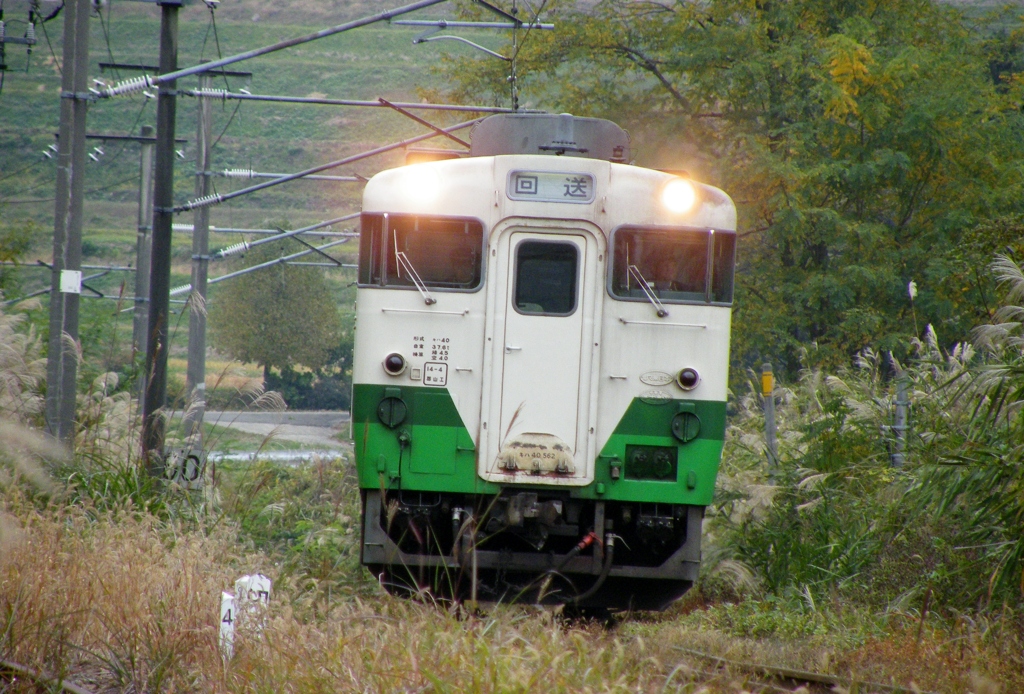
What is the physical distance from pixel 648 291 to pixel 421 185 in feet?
5.52

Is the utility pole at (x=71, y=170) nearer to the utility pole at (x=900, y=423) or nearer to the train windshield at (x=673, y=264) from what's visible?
the train windshield at (x=673, y=264)

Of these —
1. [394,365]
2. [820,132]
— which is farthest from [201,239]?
[394,365]

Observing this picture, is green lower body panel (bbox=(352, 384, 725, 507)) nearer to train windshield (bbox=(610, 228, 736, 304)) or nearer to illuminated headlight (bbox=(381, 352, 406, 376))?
illuminated headlight (bbox=(381, 352, 406, 376))

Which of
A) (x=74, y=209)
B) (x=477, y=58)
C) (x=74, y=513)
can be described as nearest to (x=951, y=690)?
(x=74, y=513)

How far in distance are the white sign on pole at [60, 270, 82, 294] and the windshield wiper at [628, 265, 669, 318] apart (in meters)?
5.63

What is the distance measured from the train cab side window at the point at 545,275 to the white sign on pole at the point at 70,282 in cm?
500

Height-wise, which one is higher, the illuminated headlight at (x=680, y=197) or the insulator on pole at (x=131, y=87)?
the insulator on pole at (x=131, y=87)

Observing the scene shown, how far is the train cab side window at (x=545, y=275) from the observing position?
776 cm

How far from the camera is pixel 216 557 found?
7.19 metres

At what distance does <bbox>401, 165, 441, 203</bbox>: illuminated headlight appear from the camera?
772 centimetres

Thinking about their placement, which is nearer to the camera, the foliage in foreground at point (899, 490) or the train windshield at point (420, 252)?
the foliage in foreground at point (899, 490)

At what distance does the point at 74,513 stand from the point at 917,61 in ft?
49.3

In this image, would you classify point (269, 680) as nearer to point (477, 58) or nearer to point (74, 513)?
point (74, 513)

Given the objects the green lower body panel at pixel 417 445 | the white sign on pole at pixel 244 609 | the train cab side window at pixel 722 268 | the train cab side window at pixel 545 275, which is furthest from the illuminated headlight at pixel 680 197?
the white sign on pole at pixel 244 609
